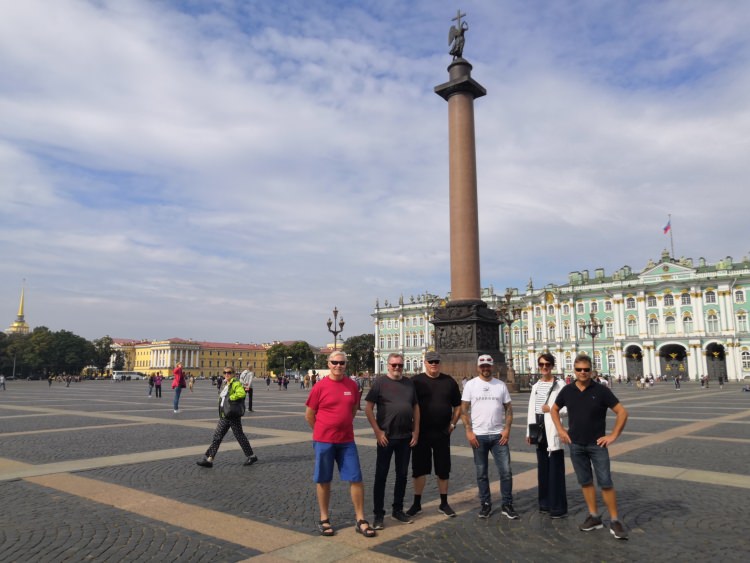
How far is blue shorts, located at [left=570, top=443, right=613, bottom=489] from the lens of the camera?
17.5 feet

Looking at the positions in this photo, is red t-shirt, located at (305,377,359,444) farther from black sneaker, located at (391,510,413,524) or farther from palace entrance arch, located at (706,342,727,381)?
palace entrance arch, located at (706,342,727,381)

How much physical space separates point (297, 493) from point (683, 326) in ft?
264

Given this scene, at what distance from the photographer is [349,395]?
18.4 feet

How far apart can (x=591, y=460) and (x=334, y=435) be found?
254 cm

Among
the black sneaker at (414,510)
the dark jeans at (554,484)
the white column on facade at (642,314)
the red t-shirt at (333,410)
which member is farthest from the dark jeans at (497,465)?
the white column on facade at (642,314)

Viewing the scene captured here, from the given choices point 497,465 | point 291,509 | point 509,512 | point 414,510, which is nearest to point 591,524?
Answer: point 509,512

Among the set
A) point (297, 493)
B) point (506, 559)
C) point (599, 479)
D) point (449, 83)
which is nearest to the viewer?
point (506, 559)

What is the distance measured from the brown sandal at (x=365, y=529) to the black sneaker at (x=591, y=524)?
2.00 m

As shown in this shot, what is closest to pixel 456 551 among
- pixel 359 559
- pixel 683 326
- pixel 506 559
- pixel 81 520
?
pixel 506 559

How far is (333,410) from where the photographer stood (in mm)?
5547

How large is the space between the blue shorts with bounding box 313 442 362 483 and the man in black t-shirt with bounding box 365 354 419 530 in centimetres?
30

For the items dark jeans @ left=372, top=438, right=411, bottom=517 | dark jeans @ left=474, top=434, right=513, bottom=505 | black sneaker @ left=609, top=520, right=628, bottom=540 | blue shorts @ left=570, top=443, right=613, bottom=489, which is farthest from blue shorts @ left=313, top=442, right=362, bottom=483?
black sneaker @ left=609, top=520, right=628, bottom=540

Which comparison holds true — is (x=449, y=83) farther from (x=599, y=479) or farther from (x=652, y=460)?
(x=599, y=479)

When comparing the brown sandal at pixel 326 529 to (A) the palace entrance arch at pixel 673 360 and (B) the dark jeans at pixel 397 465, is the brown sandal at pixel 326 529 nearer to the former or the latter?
(B) the dark jeans at pixel 397 465
